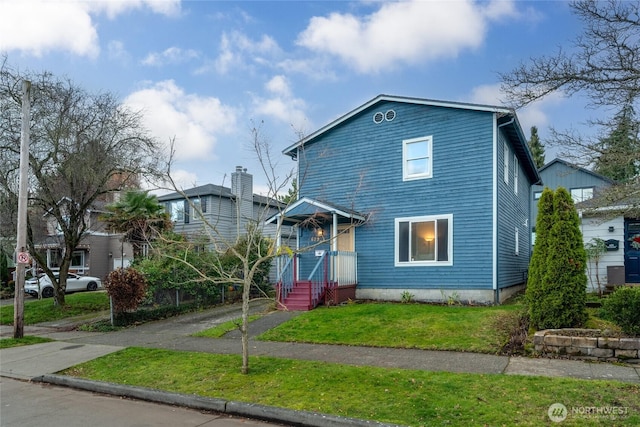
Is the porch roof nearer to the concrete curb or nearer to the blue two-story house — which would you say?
the blue two-story house

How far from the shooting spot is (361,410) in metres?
5.45

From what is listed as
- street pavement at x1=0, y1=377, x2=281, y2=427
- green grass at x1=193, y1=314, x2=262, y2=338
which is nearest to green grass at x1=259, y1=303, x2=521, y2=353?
green grass at x1=193, y1=314, x2=262, y2=338

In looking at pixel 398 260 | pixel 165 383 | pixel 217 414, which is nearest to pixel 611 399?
pixel 217 414

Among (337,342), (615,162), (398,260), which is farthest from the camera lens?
(398,260)

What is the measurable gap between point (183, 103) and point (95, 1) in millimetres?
3836

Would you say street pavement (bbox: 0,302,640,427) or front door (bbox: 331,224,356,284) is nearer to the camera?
street pavement (bbox: 0,302,640,427)

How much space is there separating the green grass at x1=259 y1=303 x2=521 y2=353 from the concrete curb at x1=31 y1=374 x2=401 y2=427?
380cm

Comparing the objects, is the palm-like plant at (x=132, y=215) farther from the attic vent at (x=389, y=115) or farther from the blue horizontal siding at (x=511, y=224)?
the blue horizontal siding at (x=511, y=224)

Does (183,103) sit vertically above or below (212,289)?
above

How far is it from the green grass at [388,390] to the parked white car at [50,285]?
20547 millimetres

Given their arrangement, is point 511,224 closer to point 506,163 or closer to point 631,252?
point 506,163

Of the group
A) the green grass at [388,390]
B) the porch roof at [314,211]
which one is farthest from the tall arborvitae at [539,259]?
the porch roof at [314,211]

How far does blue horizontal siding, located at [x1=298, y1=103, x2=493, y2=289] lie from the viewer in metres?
13.7

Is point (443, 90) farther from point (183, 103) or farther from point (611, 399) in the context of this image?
point (611, 399)
